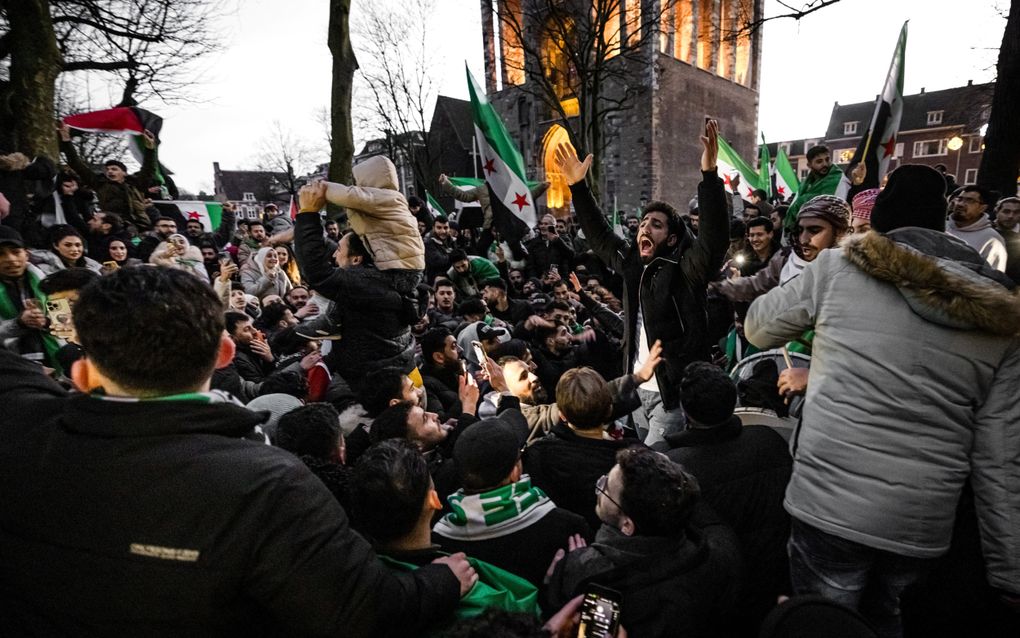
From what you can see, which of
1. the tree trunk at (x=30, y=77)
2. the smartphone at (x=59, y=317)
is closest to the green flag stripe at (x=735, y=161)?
the smartphone at (x=59, y=317)

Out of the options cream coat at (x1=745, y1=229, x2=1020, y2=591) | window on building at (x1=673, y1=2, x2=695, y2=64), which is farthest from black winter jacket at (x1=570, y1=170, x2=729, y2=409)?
window on building at (x1=673, y1=2, x2=695, y2=64)

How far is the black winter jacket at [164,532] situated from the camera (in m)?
0.95

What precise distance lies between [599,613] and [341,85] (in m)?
8.92

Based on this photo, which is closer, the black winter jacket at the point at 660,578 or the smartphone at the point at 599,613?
the smartphone at the point at 599,613

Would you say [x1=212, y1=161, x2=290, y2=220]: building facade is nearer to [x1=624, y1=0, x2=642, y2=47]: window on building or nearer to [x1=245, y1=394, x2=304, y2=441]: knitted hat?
[x1=624, y1=0, x2=642, y2=47]: window on building

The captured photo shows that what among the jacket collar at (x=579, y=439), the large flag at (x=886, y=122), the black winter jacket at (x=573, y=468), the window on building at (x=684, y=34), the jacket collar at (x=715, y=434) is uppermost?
the window on building at (x=684, y=34)

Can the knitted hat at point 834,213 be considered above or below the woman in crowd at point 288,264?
above

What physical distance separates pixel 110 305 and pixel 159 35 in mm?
16959

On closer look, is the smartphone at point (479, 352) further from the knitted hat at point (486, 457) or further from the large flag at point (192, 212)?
the large flag at point (192, 212)

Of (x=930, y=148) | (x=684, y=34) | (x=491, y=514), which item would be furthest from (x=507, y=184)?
(x=930, y=148)

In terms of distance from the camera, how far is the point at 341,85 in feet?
27.2

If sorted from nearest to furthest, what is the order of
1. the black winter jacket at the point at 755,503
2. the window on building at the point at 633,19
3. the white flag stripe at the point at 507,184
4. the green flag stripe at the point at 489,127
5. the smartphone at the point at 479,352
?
the black winter jacket at the point at 755,503, the smartphone at the point at 479,352, the white flag stripe at the point at 507,184, the green flag stripe at the point at 489,127, the window on building at the point at 633,19

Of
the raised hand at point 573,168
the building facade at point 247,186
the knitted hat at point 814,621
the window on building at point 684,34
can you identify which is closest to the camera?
the knitted hat at point 814,621

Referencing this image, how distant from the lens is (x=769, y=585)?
6.81 feet
